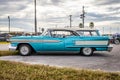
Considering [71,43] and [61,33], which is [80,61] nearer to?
[71,43]

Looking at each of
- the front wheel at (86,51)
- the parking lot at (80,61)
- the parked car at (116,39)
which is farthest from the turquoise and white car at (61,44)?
the parked car at (116,39)

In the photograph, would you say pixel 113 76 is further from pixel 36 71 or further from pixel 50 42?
pixel 50 42

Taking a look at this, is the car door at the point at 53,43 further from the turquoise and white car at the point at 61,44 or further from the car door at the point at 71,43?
the car door at the point at 71,43

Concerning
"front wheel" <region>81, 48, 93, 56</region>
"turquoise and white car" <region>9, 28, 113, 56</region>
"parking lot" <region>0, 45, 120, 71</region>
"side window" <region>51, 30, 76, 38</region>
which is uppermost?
"side window" <region>51, 30, 76, 38</region>

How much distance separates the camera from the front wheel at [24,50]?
48.7 feet

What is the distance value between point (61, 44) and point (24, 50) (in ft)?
6.95

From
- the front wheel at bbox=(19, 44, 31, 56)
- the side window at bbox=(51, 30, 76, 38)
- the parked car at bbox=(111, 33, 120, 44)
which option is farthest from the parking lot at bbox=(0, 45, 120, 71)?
the parked car at bbox=(111, 33, 120, 44)

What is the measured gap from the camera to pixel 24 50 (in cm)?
1484

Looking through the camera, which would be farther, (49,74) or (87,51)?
(87,51)

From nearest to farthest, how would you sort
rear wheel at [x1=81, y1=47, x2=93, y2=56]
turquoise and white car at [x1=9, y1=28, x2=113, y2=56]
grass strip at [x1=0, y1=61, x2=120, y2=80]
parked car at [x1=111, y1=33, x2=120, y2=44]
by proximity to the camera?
1. grass strip at [x1=0, y1=61, x2=120, y2=80]
2. turquoise and white car at [x1=9, y1=28, x2=113, y2=56]
3. rear wheel at [x1=81, y1=47, x2=93, y2=56]
4. parked car at [x1=111, y1=33, x2=120, y2=44]

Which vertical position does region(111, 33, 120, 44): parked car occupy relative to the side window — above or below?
below

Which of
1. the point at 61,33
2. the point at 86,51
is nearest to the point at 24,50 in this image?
the point at 61,33

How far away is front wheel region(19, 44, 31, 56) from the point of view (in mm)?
14836

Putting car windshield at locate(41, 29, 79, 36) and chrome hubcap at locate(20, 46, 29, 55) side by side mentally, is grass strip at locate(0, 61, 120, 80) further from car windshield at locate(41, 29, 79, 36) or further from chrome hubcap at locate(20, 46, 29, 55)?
car windshield at locate(41, 29, 79, 36)
